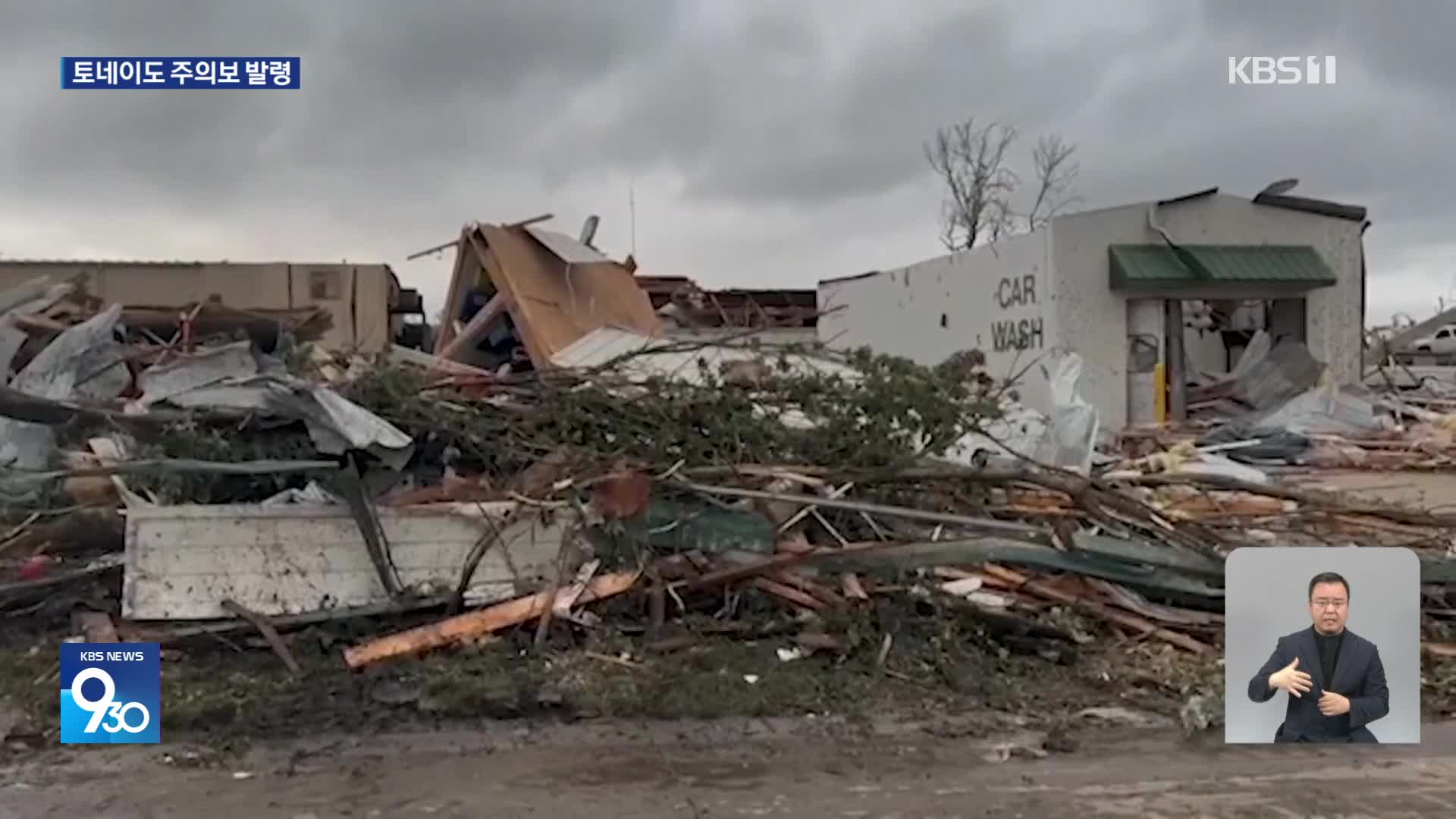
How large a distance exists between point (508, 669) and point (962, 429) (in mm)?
2936

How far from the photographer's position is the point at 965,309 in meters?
19.5

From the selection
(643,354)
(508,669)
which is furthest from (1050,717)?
(643,354)

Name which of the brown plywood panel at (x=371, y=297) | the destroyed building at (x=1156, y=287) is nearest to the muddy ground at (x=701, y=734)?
the brown plywood panel at (x=371, y=297)

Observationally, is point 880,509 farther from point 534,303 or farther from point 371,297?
point 371,297

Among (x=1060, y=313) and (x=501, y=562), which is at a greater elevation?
(x=1060, y=313)

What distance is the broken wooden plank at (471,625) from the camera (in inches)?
223

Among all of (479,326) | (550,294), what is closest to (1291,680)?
(550,294)

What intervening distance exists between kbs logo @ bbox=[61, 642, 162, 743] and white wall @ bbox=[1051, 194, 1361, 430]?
44.7ft

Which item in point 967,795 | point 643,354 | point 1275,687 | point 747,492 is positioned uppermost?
point 643,354

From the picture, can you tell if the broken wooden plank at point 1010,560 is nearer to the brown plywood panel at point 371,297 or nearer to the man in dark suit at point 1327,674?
the man in dark suit at point 1327,674

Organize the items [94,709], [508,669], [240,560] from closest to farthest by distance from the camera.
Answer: [94,709]
[508,669]
[240,560]

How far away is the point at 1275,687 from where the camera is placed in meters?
4.37

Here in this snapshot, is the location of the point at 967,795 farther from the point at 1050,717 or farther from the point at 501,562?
the point at 501,562

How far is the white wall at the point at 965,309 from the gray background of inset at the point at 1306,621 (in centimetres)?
857
